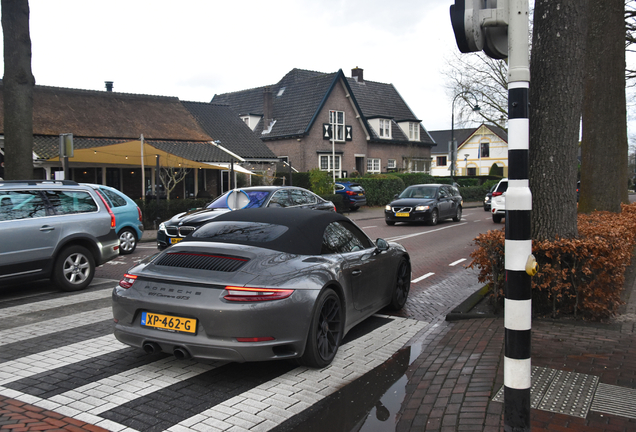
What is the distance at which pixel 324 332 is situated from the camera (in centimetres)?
496

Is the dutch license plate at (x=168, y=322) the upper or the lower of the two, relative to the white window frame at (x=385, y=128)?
lower

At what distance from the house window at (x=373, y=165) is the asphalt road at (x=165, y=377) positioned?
39651mm

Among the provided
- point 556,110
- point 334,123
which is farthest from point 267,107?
point 556,110

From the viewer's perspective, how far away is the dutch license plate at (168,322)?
439 centimetres

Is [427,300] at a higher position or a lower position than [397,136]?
lower

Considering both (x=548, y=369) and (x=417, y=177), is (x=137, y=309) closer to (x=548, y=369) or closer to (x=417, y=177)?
(x=548, y=369)

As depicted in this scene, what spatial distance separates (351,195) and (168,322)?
25.5 meters

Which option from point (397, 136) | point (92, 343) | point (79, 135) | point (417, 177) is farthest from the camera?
point (397, 136)

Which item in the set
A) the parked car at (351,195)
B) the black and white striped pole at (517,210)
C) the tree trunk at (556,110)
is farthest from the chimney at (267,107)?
the black and white striped pole at (517,210)

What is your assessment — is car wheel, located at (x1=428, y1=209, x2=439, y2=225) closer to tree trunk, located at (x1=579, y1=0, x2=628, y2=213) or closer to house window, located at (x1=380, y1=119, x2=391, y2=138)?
tree trunk, located at (x1=579, y1=0, x2=628, y2=213)

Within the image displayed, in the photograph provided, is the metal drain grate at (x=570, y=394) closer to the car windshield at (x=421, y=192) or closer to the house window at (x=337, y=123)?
the car windshield at (x=421, y=192)

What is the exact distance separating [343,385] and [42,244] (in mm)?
5678

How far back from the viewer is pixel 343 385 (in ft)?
15.0

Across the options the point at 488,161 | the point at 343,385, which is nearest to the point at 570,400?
the point at 343,385
